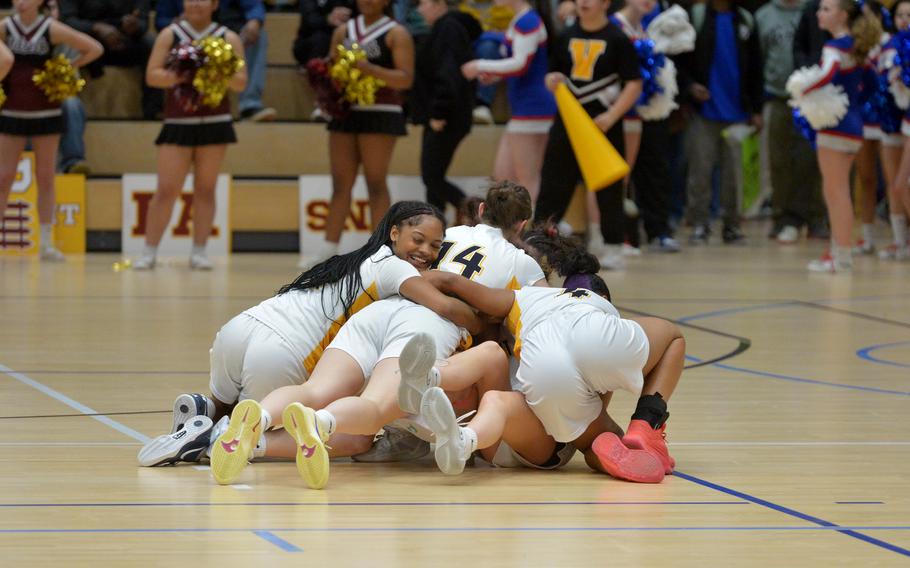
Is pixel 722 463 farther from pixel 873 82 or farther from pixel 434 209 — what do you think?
pixel 873 82

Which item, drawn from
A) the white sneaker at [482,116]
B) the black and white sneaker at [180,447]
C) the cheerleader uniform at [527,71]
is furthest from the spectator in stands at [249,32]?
the black and white sneaker at [180,447]

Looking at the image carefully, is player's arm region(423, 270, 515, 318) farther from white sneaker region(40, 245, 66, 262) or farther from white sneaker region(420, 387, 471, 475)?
white sneaker region(40, 245, 66, 262)

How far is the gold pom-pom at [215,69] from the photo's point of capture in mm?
9945

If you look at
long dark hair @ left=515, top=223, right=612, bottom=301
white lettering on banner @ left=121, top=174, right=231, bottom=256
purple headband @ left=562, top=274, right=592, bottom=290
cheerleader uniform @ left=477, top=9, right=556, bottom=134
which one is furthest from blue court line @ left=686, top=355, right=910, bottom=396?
white lettering on banner @ left=121, top=174, right=231, bottom=256

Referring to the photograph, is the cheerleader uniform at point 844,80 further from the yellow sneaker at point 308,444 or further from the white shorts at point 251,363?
the yellow sneaker at point 308,444

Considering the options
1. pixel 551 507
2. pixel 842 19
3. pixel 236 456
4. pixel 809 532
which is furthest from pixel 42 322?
pixel 842 19

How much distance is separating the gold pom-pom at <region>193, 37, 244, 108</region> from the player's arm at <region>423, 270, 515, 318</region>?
5899 mm

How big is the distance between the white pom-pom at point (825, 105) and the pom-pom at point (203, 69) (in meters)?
3.91

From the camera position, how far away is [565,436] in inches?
163

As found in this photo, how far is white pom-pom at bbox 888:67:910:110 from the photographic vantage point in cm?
1095

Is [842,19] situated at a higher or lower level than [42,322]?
higher

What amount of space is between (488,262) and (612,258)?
6130 mm

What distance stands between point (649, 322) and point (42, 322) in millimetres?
4245

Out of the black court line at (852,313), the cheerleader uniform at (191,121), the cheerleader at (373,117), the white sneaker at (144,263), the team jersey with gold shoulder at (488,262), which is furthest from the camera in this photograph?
the white sneaker at (144,263)
